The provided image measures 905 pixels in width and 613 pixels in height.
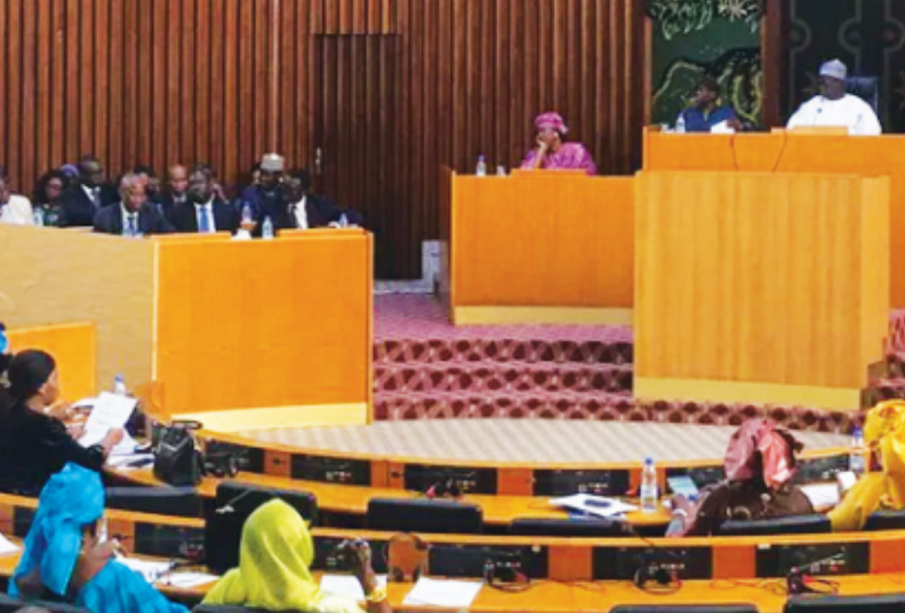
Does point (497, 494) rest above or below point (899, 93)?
below

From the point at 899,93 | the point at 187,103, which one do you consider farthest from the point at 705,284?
the point at 187,103

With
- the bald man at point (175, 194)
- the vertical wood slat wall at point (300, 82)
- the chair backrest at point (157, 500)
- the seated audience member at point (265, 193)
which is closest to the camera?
the chair backrest at point (157, 500)

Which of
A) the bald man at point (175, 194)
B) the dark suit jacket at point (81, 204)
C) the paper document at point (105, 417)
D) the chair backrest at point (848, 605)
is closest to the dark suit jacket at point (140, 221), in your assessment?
the dark suit jacket at point (81, 204)

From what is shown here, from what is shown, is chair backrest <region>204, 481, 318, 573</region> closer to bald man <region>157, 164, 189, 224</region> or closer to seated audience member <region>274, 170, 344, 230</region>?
seated audience member <region>274, 170, 344, 230</region>

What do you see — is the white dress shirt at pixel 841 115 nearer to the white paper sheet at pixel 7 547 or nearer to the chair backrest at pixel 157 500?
the chair backrest at pixel 157 500

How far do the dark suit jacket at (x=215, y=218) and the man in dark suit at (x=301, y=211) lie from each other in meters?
0.41

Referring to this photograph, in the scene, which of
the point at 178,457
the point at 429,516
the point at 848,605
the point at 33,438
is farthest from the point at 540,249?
the point at 848,605

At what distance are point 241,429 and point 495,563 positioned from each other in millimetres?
5562

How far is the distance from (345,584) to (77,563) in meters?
1.24

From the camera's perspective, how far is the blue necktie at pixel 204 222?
1462 cm

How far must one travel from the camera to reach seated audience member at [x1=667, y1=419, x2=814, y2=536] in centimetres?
802

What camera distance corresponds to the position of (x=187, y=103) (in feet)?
56.2

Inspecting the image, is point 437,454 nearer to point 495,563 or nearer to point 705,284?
point 705,284

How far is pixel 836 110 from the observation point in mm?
14922
